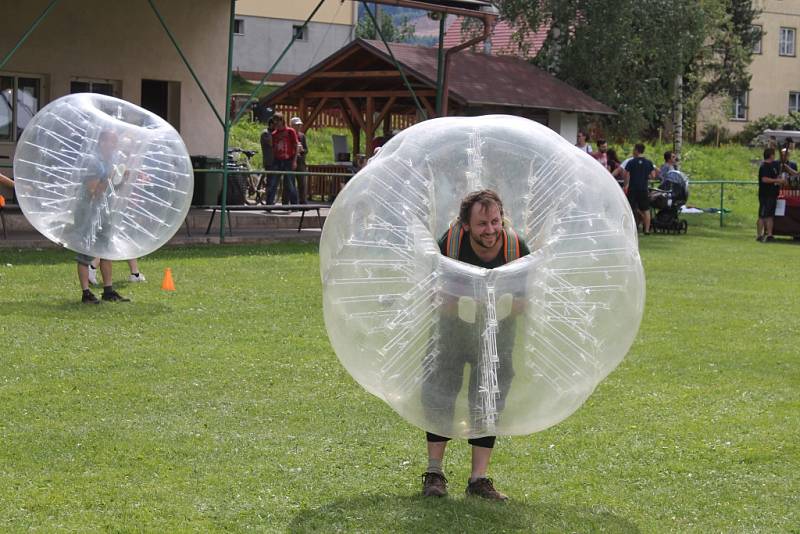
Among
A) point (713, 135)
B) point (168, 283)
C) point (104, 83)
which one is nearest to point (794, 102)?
point (713, 135)

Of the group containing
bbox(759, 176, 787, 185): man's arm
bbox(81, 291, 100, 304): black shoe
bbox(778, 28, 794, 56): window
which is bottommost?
bbox(81, 291, 100, 304): black shoe

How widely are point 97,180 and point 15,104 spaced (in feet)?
31.9

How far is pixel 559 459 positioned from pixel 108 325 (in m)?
5.29

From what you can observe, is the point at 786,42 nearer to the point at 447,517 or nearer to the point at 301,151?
the point at 301,151

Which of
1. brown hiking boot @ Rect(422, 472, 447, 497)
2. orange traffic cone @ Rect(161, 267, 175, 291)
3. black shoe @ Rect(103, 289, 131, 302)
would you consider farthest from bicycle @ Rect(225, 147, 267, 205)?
brown hiking boot @ Rect(422, 472, 447, 497)

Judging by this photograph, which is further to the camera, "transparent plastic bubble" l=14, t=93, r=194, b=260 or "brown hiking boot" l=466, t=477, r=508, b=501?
"transparent plastic bubble" l=14, t=93, r=194, b=260

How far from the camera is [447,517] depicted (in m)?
5.62

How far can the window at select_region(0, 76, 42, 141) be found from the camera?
64.8ft

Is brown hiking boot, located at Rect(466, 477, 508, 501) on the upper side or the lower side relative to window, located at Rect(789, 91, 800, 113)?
lower

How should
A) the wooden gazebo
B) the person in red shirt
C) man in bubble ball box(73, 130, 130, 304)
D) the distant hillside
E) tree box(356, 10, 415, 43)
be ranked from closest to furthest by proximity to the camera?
1. man in bubble ball box(73, 130, 130, 304)
2. the person in red shirt
3. the wooden gazebo
4. tree box(356, 10, 415, 43)
5. the distant hillside

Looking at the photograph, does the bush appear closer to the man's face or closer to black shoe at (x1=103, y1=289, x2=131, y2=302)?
black shoe at (x1=103, y1=289, x2=131, y2=302)

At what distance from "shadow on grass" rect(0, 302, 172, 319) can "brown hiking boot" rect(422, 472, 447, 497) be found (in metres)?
5.97

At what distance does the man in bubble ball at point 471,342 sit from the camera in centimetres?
538

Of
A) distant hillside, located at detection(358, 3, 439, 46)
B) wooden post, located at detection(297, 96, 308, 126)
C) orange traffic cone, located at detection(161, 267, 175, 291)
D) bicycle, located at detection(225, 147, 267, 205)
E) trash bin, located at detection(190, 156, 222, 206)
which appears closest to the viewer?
orange traffic cone, located at detection(161, 267, 175, 291)
